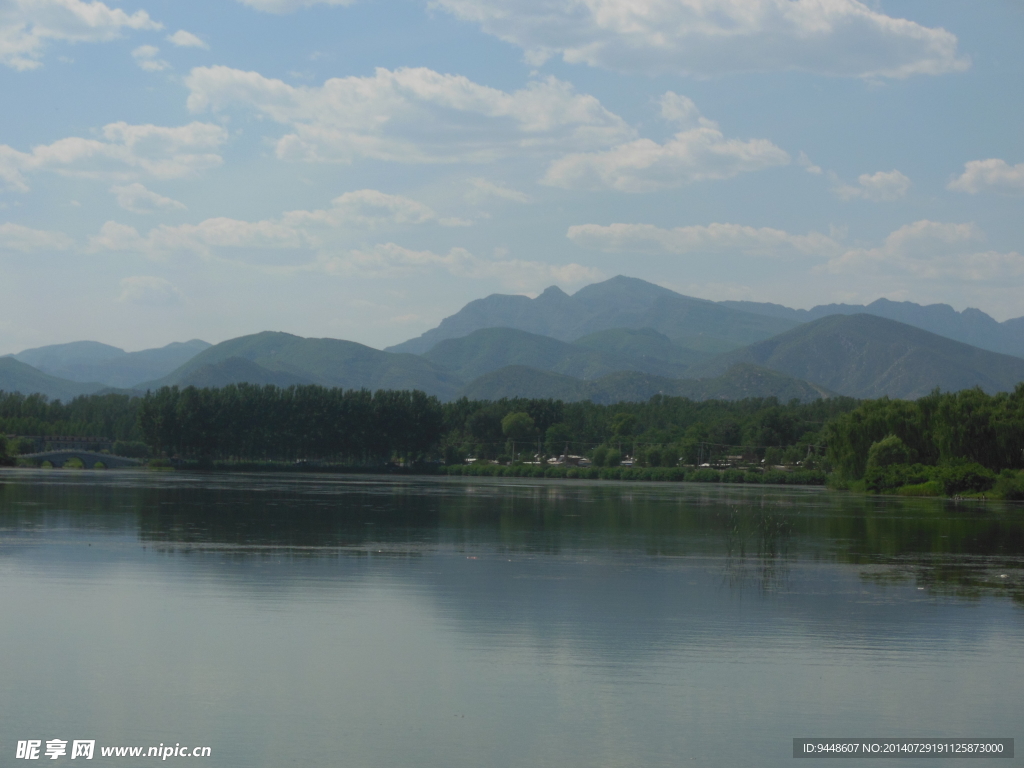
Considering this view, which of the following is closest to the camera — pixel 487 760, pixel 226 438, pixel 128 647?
pixel 487 760

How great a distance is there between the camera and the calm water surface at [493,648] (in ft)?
A: 29.6

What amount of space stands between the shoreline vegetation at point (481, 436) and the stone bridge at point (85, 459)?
244 cm

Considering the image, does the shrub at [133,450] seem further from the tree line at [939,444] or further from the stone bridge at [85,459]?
the tree line at [939,444]

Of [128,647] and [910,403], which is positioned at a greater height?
[910,403]

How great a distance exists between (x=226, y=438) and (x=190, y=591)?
381 ft

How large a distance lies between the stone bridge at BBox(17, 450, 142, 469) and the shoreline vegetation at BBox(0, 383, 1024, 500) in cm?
244

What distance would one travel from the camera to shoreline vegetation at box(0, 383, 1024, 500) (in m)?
78.1

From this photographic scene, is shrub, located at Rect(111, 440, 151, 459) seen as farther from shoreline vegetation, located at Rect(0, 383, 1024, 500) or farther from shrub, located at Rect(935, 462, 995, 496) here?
shrub, located at Rect(935, 462, 995, 496)

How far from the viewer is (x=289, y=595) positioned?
1633 cm

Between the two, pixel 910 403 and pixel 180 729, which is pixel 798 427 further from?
pixel 180 729

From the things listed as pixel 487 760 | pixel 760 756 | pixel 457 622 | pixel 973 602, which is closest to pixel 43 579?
pixel 457 622

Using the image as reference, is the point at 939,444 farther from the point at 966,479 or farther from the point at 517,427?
the point at 517,427

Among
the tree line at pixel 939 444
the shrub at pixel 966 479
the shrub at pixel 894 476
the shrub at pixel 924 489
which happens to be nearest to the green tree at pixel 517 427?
the tree line at pixel 939 444

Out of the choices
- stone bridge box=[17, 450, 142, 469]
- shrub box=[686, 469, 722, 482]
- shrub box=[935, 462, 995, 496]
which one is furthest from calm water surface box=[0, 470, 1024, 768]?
stone bridge box=[17, 450, 142, 469]
